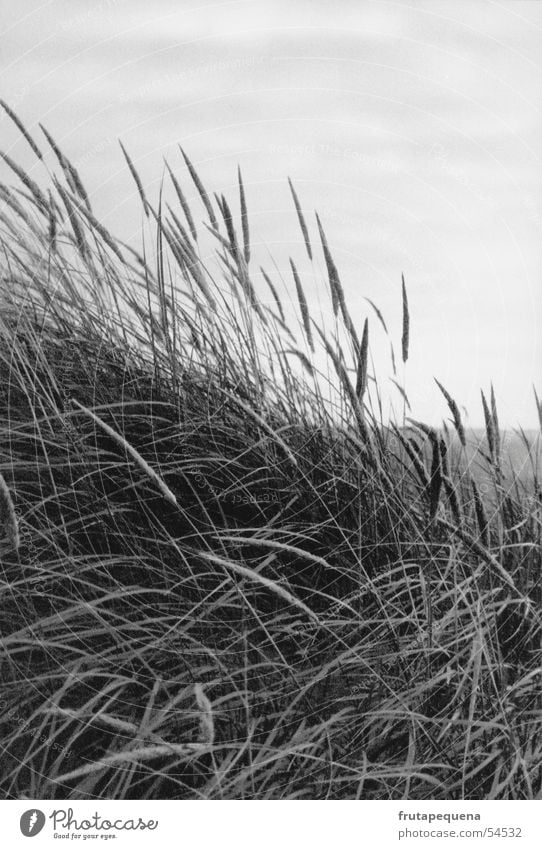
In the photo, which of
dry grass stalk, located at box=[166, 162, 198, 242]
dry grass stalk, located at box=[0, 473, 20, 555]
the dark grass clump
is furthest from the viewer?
dry grass stalk, located at box=[166, 162, 198, 242]

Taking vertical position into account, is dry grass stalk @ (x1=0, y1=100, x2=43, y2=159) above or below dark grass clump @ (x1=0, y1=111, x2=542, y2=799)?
above

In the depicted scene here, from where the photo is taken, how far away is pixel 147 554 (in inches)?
40.0

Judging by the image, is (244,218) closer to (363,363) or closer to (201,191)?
(201,191)

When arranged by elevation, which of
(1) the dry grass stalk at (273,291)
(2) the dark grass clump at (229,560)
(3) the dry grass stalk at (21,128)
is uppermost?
(3) the dry grass stalk at (21,128)

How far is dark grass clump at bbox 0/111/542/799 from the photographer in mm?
934

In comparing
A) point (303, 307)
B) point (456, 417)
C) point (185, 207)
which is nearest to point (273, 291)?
point (303, 307)

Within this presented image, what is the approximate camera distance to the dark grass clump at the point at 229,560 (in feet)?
3.06

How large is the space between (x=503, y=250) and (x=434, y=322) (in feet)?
0.55

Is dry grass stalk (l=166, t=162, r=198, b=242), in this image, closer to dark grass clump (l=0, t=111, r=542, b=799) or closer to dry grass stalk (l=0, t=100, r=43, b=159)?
dark grass clump (l=0, t=111, r=542, b=799)

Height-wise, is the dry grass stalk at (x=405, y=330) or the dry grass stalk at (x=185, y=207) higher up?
the dry grass stalk at (x=185, y=207)

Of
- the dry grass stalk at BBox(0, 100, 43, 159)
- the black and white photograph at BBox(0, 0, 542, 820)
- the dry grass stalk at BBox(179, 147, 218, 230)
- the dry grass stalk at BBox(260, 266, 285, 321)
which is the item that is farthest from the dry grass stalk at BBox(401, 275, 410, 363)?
the dry grass stalk at BBox(0, 100, 43, 159)

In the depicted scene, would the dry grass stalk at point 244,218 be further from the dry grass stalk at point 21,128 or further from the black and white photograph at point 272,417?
the dry grass stalk at point 21,128

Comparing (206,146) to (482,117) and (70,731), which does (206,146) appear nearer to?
(482,117)

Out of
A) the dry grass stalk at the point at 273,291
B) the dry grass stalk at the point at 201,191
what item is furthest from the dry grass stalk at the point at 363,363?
the dry grass stalk at the point at 201,191
